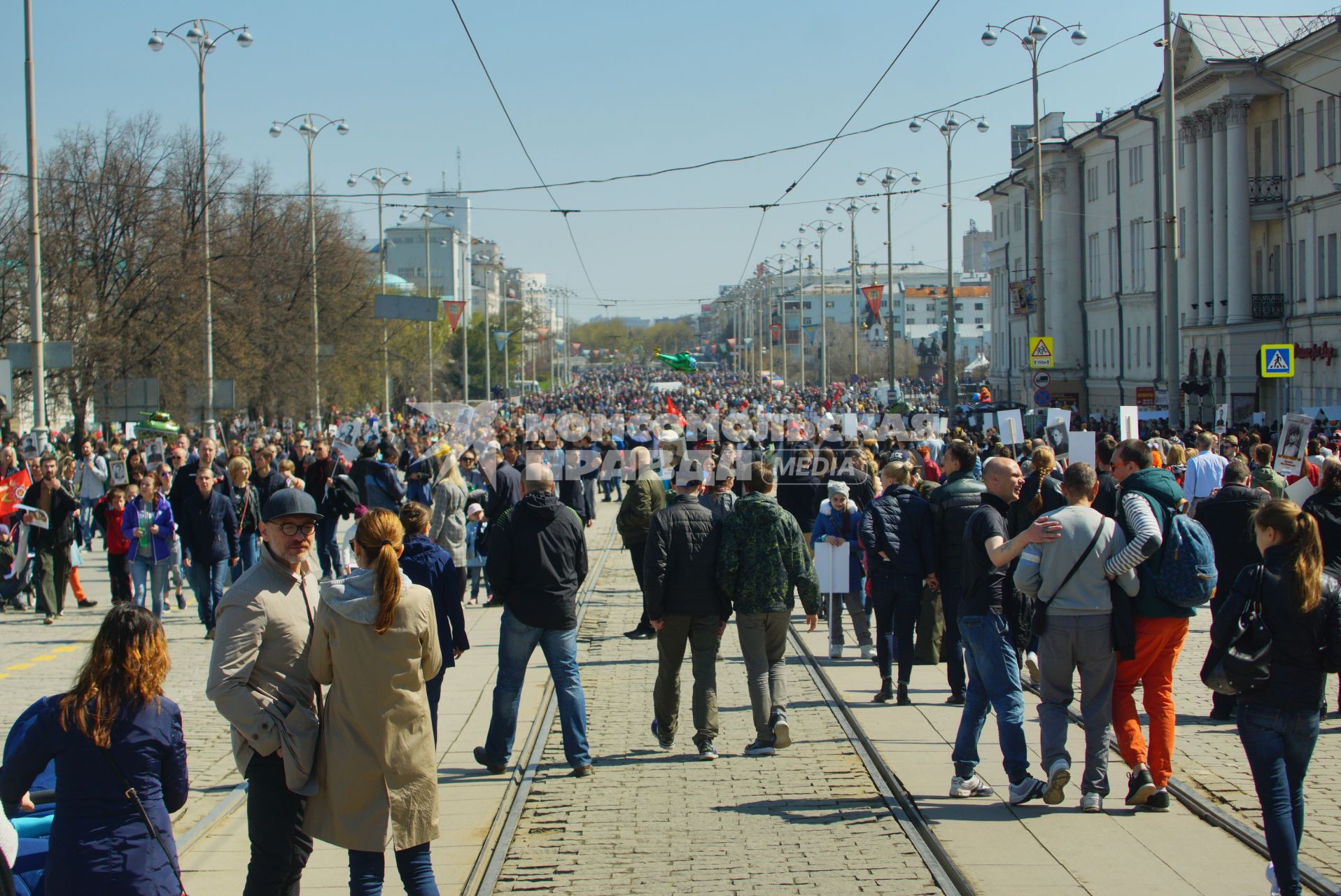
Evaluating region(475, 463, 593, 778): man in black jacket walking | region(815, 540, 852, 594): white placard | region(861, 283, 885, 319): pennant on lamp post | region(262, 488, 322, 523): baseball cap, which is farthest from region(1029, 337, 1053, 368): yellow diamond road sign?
region(262, 488, 322, 523): baseball cap

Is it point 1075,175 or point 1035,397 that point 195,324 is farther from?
point 1075,175

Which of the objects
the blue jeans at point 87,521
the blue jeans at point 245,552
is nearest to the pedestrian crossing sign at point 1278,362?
the blue jeans at point 245,552

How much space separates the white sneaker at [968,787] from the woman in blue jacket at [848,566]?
4.64 meters

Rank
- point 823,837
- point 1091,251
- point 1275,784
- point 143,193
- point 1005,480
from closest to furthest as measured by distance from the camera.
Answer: point 1275,784, point 823,837, point 1005,480, point 143,193, point 1091,251

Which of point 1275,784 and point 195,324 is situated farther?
point 195,324

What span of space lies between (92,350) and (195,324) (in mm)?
2936

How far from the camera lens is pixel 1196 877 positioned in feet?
20.1

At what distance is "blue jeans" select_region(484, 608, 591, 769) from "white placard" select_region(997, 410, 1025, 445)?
16387mm

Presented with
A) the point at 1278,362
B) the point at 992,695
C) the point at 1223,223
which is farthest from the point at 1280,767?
the point at 1223,223

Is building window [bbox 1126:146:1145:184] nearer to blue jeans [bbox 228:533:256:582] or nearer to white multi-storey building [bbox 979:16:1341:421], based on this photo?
white multi-storey building [bbox 979:16:1341:421]

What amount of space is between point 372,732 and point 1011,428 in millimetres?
20175

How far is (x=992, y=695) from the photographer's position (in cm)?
748

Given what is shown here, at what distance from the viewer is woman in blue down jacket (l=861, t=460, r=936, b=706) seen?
9.78 metres

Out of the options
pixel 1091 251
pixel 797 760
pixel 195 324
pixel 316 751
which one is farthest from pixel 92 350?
pixel 1091 251
